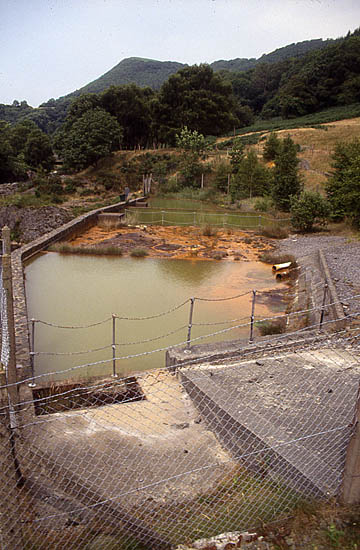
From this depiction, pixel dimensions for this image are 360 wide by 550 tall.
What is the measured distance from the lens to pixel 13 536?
3.06m

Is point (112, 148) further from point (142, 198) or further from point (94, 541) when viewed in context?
point (94, 541)

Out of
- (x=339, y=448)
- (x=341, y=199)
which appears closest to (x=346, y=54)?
(x=341, y=199)

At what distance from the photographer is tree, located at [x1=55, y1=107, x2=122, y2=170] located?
39.1 metres

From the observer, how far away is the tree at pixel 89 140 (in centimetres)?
3909

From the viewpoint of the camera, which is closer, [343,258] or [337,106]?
[343,258]

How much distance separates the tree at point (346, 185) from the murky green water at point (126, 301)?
216 inches

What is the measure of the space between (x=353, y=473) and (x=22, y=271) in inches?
400

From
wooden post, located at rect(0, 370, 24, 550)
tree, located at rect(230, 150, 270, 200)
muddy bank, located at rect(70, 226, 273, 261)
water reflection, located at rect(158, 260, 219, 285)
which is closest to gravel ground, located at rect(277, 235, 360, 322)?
muddy bank, located at rect(70, 226, 273, 261)

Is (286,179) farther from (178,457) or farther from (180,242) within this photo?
(178,457)

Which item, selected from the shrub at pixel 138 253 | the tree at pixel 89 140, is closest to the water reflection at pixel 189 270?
the shrub at pixel 138 253

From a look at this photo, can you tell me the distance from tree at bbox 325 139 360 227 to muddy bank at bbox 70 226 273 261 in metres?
3.42

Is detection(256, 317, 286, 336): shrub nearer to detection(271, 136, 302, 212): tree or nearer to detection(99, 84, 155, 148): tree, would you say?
detection(271, 136, 302, 212): tree

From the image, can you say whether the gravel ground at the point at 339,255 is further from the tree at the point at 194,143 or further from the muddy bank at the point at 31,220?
the tree at the point at 194,143

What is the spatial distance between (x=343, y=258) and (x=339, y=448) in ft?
32.1
